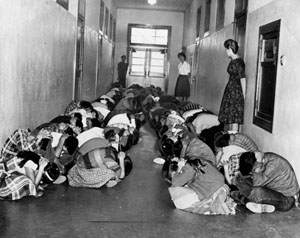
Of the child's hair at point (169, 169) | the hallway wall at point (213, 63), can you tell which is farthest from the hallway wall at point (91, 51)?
the child's hair at point (169, 169)

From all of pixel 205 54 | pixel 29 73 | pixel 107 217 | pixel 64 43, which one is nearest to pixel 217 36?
pixel 205 54

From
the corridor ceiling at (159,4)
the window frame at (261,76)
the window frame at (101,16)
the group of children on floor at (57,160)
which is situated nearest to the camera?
the group of children on floor at (57,160)

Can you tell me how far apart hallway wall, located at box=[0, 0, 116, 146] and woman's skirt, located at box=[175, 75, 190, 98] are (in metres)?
4.90

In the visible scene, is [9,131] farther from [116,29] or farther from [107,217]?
[116,29]

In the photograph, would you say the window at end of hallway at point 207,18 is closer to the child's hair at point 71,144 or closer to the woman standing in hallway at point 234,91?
the woman standing in hallway at point 234,91

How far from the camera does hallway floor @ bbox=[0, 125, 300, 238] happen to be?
3547 millimetres

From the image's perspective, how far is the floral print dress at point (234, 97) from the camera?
649 cm

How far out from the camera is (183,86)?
1349 cm

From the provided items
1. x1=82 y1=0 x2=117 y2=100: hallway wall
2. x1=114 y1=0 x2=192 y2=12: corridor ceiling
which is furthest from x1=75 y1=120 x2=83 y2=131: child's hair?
x1=114 y1=0 x2=192 y2=12: corridor ceiling

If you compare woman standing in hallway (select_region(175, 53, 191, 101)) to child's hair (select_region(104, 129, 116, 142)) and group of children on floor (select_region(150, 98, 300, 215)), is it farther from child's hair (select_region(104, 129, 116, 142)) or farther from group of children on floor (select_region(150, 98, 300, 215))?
group of children on floor (select_region(150, 98, 300, 215))

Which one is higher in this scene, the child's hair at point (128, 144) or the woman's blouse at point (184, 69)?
the woman's blouse at point (184, 69)

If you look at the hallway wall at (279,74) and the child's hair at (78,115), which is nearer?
the hallway wall at (279,74)

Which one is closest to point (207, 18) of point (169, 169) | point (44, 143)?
point (169, 169)

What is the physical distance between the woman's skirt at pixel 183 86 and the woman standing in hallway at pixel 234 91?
22.3 feet
